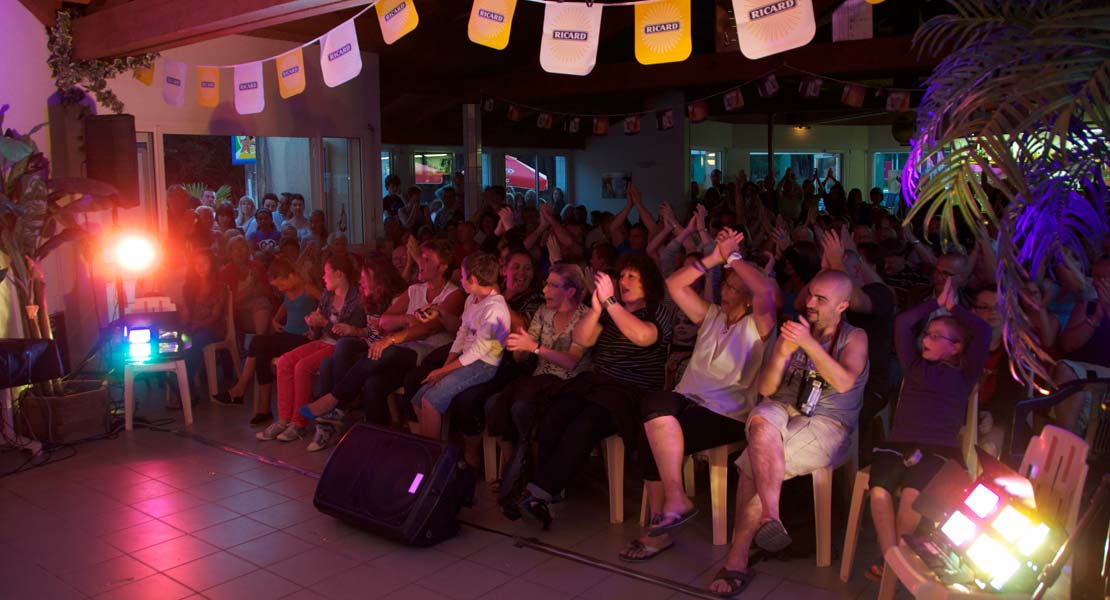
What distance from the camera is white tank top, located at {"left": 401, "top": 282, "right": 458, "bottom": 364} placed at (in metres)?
5.48

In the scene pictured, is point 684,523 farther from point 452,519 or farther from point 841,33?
point 841,33

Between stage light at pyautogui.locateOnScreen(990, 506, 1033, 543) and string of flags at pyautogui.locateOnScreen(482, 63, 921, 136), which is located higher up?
string of flags at pyautogui.locateOnScreen(482, 63, 921, 136)

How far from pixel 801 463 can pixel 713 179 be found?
11739 mm

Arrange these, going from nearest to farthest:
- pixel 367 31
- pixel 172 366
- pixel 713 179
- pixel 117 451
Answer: pixel 117 451 → pixel 172 366 → pixel 367 31 → pixel 713 179

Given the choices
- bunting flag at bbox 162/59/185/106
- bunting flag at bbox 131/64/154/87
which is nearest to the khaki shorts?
bunting flag at bbox 162/59/185/106

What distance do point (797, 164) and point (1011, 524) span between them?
17186mm

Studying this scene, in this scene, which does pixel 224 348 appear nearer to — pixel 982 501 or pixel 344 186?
pixel 344 186

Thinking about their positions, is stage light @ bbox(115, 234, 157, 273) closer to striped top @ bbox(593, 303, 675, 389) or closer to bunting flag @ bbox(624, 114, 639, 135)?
striped top @ bbox(593, 303, 675, 389)

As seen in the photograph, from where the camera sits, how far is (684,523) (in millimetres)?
4047

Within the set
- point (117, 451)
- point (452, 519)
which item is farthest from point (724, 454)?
point (117, 451)

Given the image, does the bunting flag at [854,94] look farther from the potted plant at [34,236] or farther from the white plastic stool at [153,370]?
the potted plant at [34,236]

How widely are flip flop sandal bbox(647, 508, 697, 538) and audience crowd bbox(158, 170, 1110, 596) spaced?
0.01 m

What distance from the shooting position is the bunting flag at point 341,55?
5.58 meters

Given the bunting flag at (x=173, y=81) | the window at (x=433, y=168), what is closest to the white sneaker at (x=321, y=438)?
the bunting flag at (x=173, y=81)
